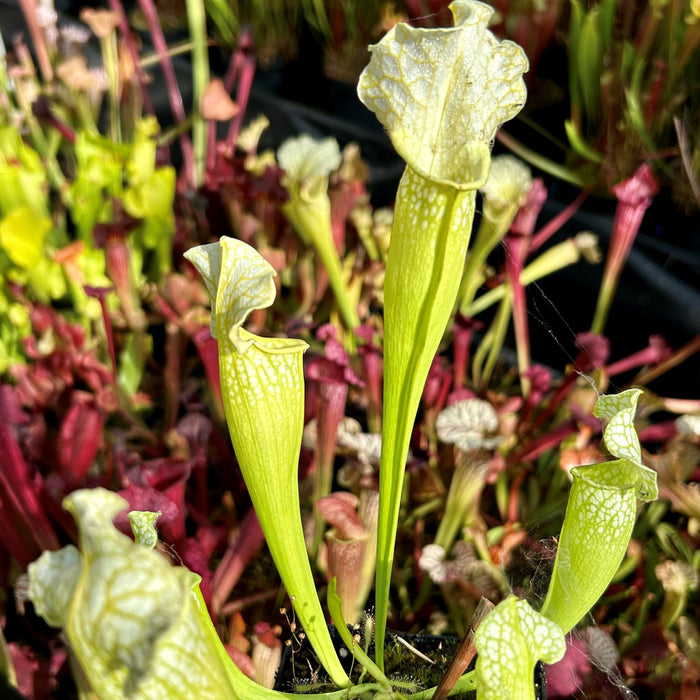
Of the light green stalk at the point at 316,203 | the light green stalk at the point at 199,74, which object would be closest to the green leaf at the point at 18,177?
the light green stalk at the point at 199,74

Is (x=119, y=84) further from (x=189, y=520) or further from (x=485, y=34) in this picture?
(x=485, y=34)

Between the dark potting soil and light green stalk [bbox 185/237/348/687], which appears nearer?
light green stalk [bbox 185/237/348/687]

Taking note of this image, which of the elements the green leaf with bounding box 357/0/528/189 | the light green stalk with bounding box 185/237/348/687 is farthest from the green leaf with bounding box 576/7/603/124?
the light green stalk with bounding box 185/237/348/687

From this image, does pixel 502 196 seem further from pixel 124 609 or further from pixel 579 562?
pixel 124 609

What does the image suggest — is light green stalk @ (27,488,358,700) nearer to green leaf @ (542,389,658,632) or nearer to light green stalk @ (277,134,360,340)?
green leaf @ (542,389,658,632)

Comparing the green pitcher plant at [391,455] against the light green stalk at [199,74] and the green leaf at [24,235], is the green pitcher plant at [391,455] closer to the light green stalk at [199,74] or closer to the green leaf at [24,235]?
the green leaf at [24,235]

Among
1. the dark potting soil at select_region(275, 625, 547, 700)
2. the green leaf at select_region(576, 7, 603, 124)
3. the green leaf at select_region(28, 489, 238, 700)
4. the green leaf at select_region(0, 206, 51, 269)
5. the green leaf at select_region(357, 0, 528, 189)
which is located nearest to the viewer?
the green leaf at select_region(28, 489, 238, 700)

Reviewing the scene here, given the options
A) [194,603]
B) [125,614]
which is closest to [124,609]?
[125,614]
